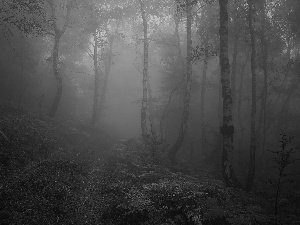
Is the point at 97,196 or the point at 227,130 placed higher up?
the point at 227,130

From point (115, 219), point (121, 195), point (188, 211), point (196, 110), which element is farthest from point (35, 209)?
point (196, 110)

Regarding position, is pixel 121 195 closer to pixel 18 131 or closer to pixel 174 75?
pixel 18 131

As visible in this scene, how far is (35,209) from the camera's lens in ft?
19.8

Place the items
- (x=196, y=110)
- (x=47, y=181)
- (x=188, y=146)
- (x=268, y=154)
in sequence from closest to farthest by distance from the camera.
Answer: (x=47, y=181) → (x=268, y=154) → (x=188, y=146) → (x=196, y=110)

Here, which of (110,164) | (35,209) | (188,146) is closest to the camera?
(35,209)

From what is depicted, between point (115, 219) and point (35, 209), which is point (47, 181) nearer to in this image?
point (35, 209)

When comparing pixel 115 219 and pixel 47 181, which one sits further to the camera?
pixel 47 181

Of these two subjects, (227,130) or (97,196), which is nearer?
(97,196)

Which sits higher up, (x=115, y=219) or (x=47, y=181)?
(x=47, y=181)

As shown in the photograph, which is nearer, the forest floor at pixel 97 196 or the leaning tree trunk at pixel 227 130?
the forest floor at pixel 97 196

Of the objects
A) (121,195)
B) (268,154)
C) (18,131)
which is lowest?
(268,154)

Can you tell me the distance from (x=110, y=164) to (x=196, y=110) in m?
23.0

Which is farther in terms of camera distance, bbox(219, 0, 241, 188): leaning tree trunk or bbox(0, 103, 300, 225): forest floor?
bbox(219, 0, 241, 188): leaning tree trunk

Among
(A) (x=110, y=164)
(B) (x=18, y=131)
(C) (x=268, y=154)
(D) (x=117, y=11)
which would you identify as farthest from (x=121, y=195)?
(D) (x=117, y=11)
